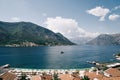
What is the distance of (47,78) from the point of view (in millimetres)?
79188

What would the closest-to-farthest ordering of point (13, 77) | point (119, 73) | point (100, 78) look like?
point (100, 78) → point (13, 77) → point (119, 73)

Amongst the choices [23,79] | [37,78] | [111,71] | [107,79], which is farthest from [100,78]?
[23,79]

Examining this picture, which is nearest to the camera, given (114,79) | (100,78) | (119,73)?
(114,79)

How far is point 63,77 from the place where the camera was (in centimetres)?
7875

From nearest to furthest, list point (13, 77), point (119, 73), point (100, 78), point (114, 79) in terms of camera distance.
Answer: point (114, 79) → point (100, 78) → point (13, 77) → point (119, 73)

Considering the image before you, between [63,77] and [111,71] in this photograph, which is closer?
[63,77]

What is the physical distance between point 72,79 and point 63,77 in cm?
618

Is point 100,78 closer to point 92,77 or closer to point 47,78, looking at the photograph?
point 92,77

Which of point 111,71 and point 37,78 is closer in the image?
point 37,78

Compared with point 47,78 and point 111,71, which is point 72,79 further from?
point 111,71

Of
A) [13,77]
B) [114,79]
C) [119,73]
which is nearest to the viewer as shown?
[114,79]

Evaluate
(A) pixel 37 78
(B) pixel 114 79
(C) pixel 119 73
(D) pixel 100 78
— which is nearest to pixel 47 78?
(A) pixel 37 78

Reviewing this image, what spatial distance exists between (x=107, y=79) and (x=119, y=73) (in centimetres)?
1991

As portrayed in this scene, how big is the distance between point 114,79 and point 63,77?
20.9 metres
